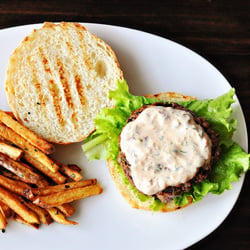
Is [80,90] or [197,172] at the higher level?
[80,90]

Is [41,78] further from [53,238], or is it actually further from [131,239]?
[131,239]

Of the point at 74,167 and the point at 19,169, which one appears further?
the point at 74,167

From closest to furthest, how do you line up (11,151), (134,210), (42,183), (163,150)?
(163,150) → (11,151) → (42,183) → (134,210)

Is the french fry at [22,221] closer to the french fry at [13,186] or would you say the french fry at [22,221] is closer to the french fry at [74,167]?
the french fry at [13,186]

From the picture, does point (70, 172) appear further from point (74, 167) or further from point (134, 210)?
point (134, 210)

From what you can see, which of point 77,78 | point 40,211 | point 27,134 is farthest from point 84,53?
point 40,211

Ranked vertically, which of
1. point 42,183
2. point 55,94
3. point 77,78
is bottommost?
point 42,183

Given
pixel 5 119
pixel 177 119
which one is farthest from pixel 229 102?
pixel 5 119

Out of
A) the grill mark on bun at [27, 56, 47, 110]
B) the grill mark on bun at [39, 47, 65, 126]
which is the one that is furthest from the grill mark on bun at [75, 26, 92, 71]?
the grill mark on bun at [27, 56, 47, 110]
